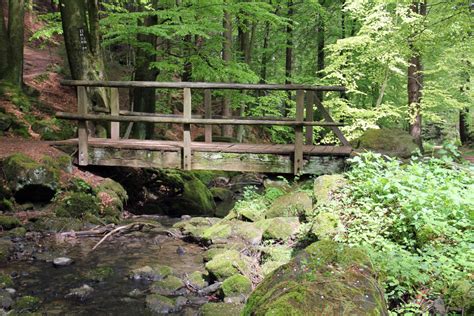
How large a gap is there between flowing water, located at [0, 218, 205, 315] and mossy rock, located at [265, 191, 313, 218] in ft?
4.97

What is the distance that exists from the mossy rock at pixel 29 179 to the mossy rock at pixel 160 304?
13.1ft

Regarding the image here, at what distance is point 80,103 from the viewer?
336 inches

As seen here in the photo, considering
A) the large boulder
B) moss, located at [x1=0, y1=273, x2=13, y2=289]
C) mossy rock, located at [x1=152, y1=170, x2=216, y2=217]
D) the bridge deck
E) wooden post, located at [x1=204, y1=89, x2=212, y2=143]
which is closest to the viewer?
the large boulder

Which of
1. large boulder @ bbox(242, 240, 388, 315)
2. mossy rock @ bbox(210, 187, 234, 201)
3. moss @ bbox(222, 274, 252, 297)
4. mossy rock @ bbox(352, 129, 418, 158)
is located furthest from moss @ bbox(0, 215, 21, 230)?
mossy rock @ bbox(352, 129, 418, 158)

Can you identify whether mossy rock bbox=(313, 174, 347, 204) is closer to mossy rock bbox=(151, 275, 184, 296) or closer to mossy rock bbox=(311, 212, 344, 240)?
mossy rock bbox=(311, 212, 344, 240)

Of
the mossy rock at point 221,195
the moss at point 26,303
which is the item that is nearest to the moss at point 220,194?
the mossy rock at point 221,195

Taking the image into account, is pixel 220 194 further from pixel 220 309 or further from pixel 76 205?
pixel 220 309

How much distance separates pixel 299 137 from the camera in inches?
313

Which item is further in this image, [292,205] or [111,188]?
[111,188]

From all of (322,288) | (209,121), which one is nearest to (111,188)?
(209,121)

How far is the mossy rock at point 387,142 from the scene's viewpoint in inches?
491

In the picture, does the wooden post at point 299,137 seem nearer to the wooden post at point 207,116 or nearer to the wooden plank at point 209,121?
the wooden plank at point 209,121

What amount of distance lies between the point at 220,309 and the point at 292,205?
291 centimetres

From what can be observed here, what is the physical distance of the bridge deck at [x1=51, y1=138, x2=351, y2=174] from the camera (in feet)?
26.7
